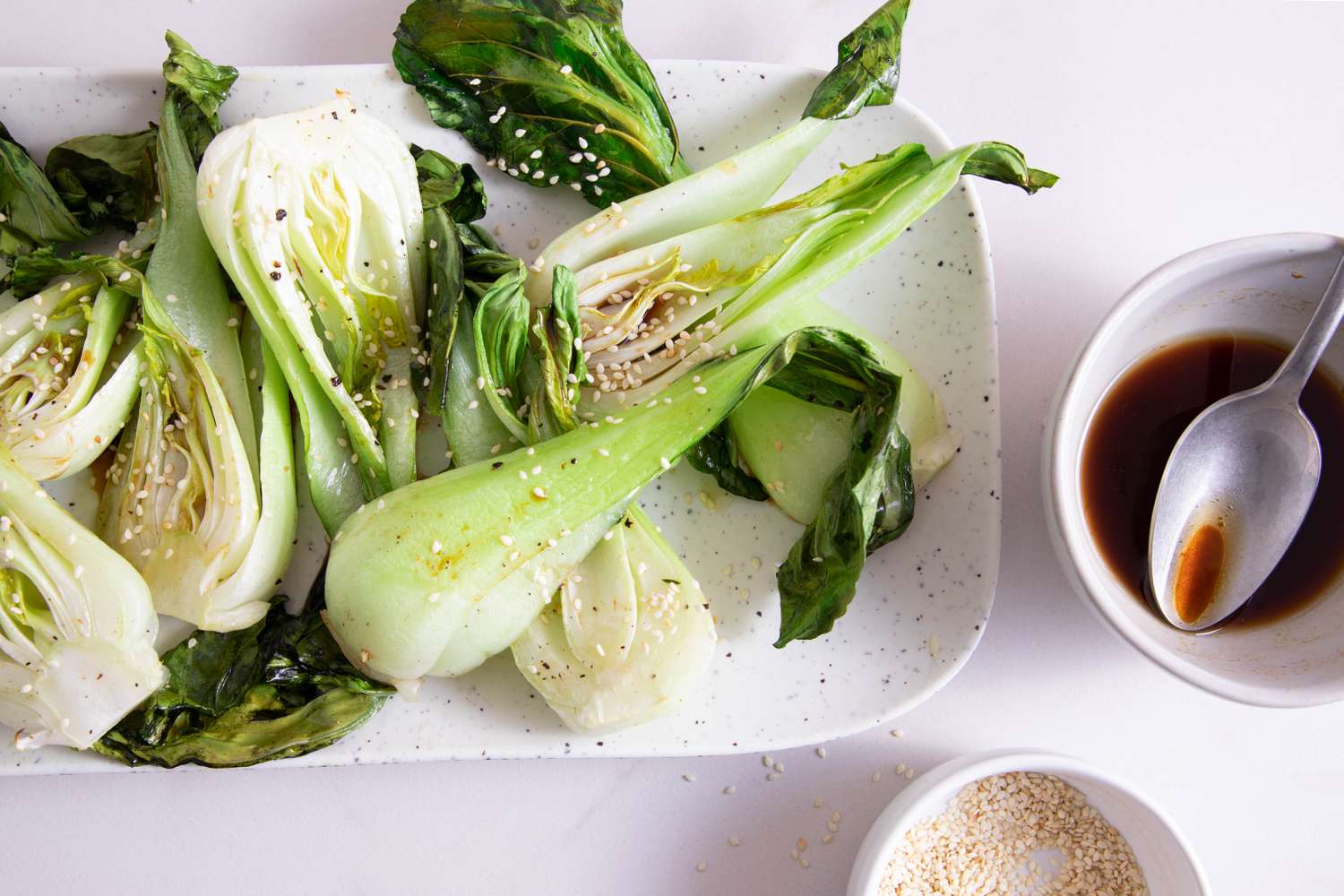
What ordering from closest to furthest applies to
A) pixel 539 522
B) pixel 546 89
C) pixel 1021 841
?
pixel 539 522 → pixel 546 89 → pixel 1021 841

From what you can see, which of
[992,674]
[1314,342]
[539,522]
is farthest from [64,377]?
[1314,342]

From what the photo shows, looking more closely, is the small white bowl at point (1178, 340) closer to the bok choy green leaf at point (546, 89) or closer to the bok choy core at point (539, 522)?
the bok choy core at point (539, 522)

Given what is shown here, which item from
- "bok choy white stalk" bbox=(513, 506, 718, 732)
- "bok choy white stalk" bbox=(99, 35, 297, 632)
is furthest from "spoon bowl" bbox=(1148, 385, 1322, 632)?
"bok choy white stalk" bbox=(99, 35, 297, 632)

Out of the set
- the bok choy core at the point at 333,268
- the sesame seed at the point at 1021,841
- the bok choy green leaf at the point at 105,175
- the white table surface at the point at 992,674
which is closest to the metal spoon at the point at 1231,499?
the white table surface at the point at 992,674

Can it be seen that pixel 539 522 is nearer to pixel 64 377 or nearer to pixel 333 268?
pixel 333 268

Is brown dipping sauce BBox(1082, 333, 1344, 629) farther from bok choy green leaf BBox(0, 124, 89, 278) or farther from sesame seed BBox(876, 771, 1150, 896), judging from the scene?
bok choy green leaf BBox(0, 124, 89, 278)

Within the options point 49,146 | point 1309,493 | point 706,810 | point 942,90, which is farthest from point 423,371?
point 1309,493
